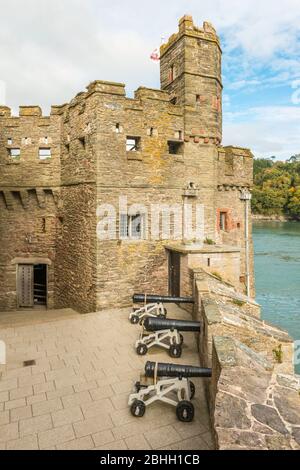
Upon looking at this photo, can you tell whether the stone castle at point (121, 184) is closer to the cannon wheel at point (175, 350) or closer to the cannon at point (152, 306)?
the cannon at point (152, 306)

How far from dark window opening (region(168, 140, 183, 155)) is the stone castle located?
41 millimetres

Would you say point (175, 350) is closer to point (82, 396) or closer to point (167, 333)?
point (167, 333)

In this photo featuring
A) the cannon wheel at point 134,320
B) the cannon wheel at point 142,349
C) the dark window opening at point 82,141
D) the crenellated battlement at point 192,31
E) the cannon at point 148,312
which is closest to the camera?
the cannon wheel at point 142,349

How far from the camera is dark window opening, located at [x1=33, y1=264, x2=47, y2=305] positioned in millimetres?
15473

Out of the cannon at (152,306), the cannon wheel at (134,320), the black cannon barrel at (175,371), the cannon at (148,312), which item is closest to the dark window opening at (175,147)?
the cannon at (152,306)

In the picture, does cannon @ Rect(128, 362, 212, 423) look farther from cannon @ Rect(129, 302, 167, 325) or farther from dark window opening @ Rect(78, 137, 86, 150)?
dark window opening @ Rect(78, 137, 86, 150)

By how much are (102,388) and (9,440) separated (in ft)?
6.16

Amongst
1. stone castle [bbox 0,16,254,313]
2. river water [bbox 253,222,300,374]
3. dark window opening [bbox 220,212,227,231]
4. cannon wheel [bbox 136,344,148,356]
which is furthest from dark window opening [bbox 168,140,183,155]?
river water [bbox 253,222,300,374]

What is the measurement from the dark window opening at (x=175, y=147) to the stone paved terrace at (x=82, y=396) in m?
7.24

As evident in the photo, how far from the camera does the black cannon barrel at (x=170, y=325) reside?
776 cm

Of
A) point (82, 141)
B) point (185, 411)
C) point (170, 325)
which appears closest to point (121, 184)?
point (82, 141)

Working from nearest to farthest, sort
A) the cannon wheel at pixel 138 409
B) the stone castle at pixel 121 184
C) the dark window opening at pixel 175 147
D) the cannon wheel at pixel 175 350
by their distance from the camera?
the cannon wheel at pixel 138 409
the cannon wheel at pixel 175 350
the stone castle at pixel 121 184
the dark window opening at pixel 175 147

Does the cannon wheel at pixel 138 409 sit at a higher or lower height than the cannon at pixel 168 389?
lower

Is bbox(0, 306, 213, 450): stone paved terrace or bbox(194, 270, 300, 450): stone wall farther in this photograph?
bbox(0, 306, 213, 450): stone paved terrace
